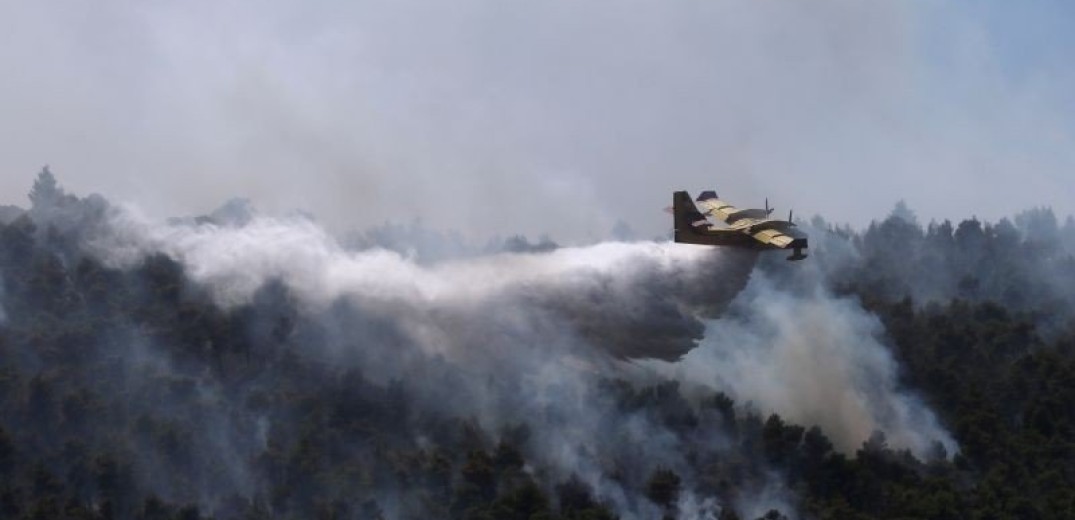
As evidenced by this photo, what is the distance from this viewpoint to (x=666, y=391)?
118 meters

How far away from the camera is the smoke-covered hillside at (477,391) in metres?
98.8

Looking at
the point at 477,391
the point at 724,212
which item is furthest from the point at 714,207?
the point at 477,391

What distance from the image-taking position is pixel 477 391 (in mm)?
112688

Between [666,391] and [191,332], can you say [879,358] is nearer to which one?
[666,391]

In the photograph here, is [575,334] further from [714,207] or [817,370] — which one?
[817,370]

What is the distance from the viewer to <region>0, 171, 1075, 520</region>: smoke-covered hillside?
98.8 meters

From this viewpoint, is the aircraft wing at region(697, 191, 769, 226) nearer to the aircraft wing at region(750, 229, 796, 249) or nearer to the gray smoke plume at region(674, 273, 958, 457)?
the aircraft wing at region(750, 229, 796, 249)

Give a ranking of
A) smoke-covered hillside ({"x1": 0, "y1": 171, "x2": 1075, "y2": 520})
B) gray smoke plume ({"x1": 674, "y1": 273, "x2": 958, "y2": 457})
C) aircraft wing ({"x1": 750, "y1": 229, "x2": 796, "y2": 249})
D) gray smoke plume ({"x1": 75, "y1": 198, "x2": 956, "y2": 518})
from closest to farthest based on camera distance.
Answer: aircraft wing ({"x1": 750, "y1": 229, "x2": 796, "y2": 249}) < gray smoke plume ({"x1": 75, "y1": 198, "x2": 956, "y2": 518}) < smoke-covered hillside ({"x1": 0, "y1": 171, "x2": 1075, "y2": 520}) < gray smoke plume ({"x1": 674, "y1": 273, "x2": 958, "y2": 457})

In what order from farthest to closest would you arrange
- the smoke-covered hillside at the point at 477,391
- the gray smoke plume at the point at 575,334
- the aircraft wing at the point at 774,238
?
the smoke-covered hillside at the point at 477,391, the gray smoke plume at the point at 575,334, the aircraft wing at the point at 774,238

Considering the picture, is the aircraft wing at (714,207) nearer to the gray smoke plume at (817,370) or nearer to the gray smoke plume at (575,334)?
the gray smoke plume at (575,334)

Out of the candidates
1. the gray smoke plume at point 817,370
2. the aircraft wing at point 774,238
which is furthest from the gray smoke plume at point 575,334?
the aircraft wing at point 774,238

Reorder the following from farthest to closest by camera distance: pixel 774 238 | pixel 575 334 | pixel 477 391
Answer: pixel 477 391 < pixel 575 334 < pixel 774 238

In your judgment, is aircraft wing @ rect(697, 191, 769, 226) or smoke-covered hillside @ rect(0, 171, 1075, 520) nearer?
aircraft wing @ rect(697, 191, 769, 226)

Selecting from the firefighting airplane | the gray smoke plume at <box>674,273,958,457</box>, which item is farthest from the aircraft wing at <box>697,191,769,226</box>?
the gray smoke plume at <box>674,273,958,457</box>
